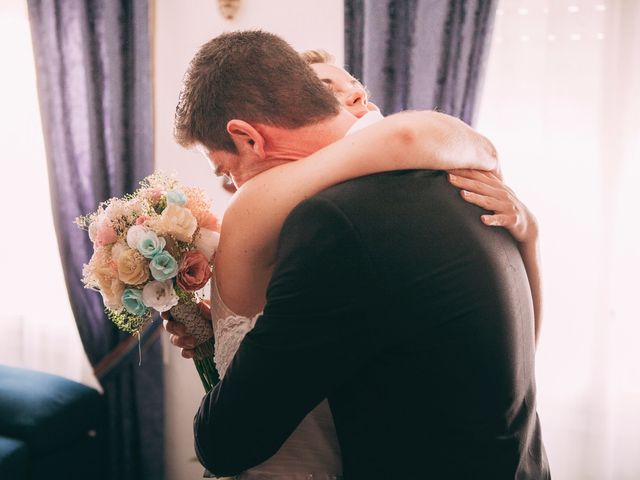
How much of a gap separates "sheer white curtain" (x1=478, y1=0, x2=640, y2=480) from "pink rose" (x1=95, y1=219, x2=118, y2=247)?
1.99 metres

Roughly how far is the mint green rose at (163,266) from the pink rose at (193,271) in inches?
0.7

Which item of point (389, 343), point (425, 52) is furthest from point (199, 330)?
point (425, 52)

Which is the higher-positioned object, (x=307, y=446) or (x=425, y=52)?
(x=425, y=52)

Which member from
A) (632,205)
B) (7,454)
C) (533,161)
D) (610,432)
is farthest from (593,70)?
(7,454)

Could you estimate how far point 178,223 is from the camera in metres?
1.28

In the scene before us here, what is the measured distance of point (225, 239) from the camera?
1094 millimetres

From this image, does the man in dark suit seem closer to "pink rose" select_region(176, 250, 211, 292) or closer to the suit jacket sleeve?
the suit jacket sleeve

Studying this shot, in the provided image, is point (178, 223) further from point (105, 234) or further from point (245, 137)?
point (245, 137)

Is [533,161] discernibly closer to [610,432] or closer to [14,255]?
[610,432]

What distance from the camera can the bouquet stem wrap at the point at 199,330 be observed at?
1430 mm

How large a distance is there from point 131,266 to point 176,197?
18 cm

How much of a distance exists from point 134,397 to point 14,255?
113 centimetres

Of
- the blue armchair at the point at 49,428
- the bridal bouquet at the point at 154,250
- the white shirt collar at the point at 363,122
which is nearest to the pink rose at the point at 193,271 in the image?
the bridal bouquet at the point at 154,250

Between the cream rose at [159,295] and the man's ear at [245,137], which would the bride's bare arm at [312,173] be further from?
the cream rose at [159,295]
